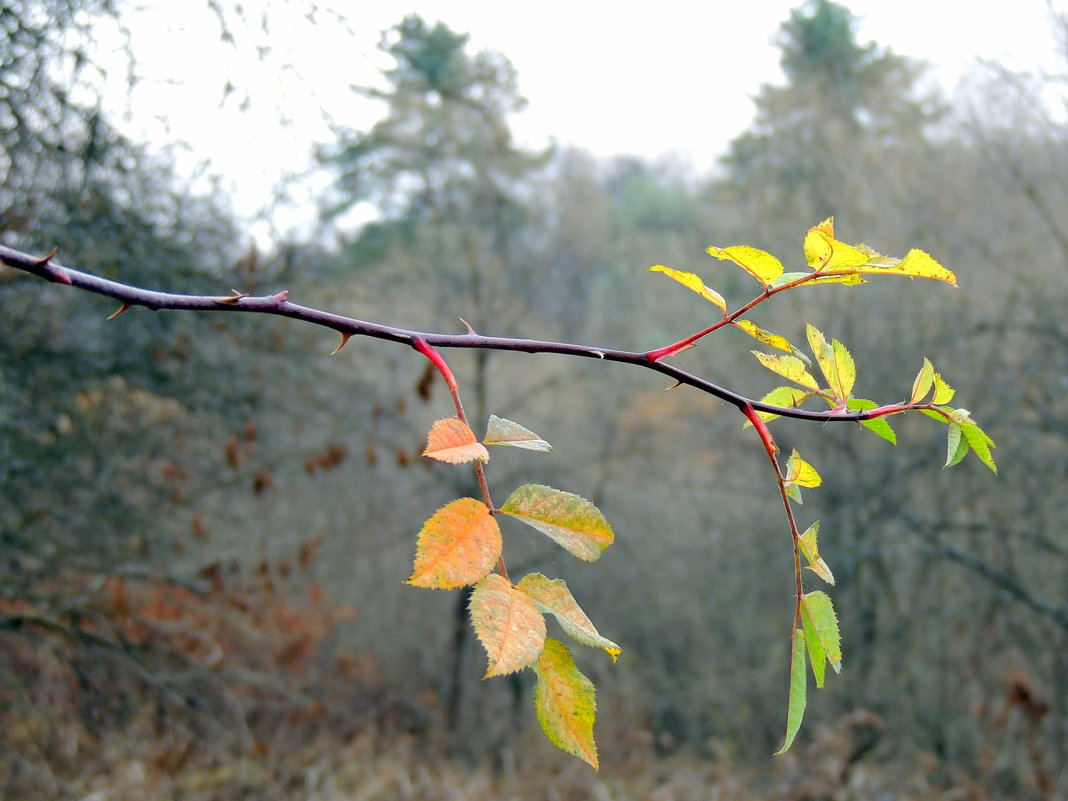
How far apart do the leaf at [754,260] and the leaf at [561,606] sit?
35 cm

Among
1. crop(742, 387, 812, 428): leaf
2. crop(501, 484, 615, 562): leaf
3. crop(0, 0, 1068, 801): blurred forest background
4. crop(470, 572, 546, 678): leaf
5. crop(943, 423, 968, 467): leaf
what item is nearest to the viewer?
crop(470, 572, 546, 678): leaf

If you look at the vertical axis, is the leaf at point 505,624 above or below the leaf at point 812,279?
below

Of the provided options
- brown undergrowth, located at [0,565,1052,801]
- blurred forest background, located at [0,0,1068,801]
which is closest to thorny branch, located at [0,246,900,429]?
blurred forest background, located at [0,0,1068,801]

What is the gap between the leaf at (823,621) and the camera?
799 millimetres

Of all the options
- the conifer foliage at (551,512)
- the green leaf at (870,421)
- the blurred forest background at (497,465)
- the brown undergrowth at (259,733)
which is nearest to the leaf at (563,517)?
the conifer foliage at (551,512)

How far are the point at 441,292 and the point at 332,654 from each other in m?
4.17

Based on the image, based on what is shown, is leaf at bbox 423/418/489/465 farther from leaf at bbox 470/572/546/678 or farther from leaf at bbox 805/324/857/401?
leaf at bbox 805/324/857/401

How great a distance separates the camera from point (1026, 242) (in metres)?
7.88

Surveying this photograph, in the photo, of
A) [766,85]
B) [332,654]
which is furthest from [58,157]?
[766,85]

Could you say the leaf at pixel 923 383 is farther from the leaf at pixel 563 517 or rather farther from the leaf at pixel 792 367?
the leaf at pixel 563 517

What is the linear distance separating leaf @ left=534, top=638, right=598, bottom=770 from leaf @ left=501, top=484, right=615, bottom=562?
8 cm

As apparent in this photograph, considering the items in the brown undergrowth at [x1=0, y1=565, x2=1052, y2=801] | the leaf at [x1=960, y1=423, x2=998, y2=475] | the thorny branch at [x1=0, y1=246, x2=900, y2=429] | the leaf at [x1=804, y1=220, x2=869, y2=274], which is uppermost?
the leaf at [x1=804, y1=220, x2=869, y2=274]

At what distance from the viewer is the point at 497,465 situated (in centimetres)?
1139

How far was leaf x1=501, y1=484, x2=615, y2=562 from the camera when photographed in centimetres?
73
